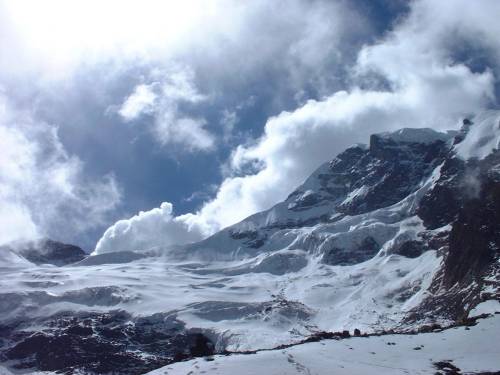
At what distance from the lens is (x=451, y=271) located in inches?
7638

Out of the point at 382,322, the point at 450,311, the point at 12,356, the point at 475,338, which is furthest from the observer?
the point at 12,356

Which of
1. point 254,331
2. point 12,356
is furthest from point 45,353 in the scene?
point 254,331

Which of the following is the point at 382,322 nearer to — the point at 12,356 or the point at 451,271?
the point at 451,271

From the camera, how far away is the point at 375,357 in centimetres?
5197

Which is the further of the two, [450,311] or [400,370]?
[450,311]

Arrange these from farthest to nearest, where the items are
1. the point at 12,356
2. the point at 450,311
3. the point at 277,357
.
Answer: the point at 12,356 < the point at 450,311 < the point at 277,357

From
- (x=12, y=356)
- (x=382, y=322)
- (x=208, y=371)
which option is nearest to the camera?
(x=208, y=371)

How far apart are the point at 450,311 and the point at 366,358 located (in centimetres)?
12488

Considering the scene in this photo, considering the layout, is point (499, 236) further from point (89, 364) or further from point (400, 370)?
point (400, 370)

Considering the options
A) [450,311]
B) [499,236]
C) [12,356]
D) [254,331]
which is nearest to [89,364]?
[12,356]

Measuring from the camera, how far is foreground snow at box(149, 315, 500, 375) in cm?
4794

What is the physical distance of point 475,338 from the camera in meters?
55.4

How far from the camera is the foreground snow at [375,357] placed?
1887 inches

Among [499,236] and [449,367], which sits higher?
[499,236]
